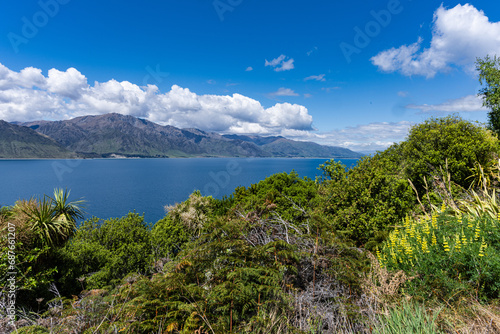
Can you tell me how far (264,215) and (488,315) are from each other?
3.59 m

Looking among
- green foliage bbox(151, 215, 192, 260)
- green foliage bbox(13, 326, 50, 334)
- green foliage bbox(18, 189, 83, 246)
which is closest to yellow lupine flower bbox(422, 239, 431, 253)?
green foliage bbox(13, 326, 50, 334)

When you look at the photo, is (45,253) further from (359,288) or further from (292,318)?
(359,288)

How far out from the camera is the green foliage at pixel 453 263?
3602 millimetres

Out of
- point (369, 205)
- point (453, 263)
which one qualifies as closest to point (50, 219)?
point (453, 263)

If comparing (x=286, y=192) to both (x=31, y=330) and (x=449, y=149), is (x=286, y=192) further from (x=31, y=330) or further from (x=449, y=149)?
(x=31, y=330)

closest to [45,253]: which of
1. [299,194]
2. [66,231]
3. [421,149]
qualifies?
[66,231]

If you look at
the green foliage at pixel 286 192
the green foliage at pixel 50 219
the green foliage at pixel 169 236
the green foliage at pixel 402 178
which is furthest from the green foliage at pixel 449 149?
the green foliage at pixel 50 219

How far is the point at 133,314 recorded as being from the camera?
112 inches

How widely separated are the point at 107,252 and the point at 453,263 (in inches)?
606

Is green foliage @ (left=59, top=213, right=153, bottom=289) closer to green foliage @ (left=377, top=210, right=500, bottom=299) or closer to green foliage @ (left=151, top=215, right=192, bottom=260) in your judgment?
green foliage @ (left=151, top=215, right=192, bottom=260)

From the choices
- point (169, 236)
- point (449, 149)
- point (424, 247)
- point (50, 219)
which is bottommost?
point (169, 236)

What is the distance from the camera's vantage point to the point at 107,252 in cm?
1337

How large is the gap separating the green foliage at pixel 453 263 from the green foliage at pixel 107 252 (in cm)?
1138

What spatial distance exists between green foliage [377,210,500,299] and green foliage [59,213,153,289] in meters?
11.4
